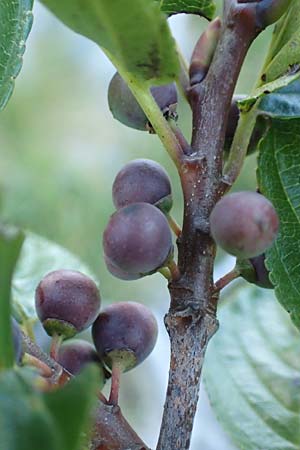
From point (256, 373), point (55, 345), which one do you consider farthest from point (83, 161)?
point (55, 345)

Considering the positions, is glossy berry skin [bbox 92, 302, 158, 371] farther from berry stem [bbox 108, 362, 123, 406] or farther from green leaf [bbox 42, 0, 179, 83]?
green leaf [bbox 42, 0, 179, 83]

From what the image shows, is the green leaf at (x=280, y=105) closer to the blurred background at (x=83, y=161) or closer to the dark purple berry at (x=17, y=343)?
the dark purple berry at (x=17, y=343)

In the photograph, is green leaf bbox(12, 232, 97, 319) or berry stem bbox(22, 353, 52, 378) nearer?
berry stem bbox(22, 353, 52, 378)

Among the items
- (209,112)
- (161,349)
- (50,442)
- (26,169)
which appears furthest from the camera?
(26,169)

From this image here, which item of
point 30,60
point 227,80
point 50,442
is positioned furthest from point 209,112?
point 30,60

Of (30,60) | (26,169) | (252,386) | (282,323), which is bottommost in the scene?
(252,386)

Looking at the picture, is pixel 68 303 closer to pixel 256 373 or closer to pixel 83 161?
pixel 256 373

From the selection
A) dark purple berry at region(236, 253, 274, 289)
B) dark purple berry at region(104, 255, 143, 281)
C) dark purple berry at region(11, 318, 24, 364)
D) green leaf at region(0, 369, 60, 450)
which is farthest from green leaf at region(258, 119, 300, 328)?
green leaf at region(0, 369, 60, 450)

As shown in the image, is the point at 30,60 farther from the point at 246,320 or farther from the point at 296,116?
the point at 296,116
